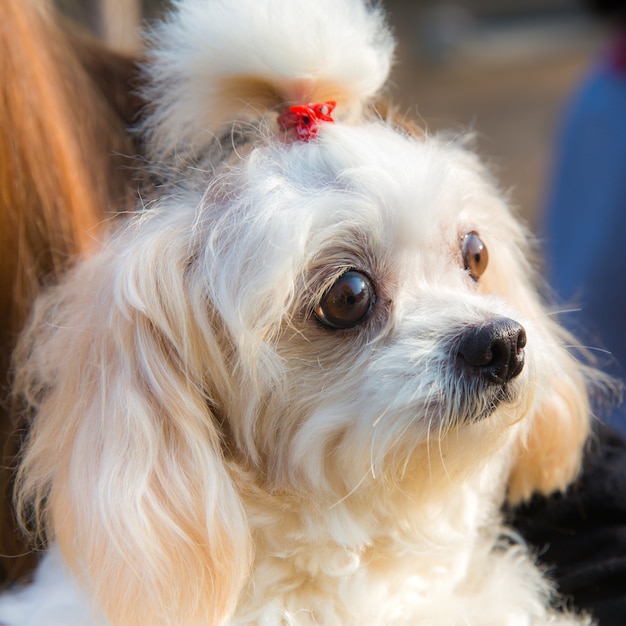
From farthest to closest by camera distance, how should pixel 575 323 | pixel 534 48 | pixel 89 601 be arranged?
pixel 534 48 → pixel 575 323 → pixel 89 601

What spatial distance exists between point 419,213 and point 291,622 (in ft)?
1.65

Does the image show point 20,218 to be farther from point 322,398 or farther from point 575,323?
point 575,323

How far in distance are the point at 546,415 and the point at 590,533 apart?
0.17 metres

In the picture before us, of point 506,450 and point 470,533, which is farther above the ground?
point 506,450

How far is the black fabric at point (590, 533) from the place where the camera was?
1.05 m

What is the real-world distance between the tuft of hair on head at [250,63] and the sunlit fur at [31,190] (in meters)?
0.16

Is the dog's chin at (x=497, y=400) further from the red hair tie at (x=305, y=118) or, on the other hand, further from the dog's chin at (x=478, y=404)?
the red hair tie at (x=305, y=118)

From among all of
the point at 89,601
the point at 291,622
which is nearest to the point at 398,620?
the point at 291,622

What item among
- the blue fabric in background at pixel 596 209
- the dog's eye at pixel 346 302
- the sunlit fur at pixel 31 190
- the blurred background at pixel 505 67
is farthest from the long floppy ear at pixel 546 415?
the blurred background at pixel 505 67

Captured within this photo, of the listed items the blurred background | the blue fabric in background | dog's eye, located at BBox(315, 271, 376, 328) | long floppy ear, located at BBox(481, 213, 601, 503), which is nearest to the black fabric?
long floppy ear, located at BBox(481, 213, 601, 503)

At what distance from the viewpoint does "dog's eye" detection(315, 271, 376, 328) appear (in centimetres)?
92

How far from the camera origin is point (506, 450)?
1078 millimetres

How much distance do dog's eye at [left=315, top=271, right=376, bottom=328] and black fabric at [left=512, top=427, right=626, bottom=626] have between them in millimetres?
464

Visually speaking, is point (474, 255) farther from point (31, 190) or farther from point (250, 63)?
point (31, 190)
